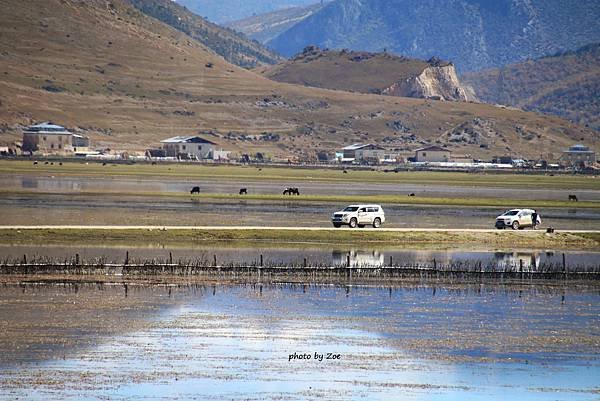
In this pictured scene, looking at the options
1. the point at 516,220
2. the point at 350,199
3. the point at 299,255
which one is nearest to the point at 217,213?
the point at 516,220

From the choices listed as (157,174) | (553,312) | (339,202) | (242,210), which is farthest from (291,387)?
(157,174)

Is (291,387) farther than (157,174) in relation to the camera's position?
No

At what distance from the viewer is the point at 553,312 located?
46.7m

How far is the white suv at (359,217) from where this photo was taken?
76.1m

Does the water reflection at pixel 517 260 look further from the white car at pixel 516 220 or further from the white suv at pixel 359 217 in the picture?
the white suv at pixel 359 217

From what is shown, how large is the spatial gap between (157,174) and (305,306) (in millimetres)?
124881

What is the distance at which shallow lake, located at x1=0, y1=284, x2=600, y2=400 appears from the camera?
3231 cm

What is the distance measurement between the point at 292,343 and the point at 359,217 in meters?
38.7

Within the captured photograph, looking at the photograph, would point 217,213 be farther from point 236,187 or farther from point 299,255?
point 236,187

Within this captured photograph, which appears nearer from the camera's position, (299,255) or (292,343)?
(292,343)

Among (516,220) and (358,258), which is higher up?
(516,220)

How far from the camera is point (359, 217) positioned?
3014 inches

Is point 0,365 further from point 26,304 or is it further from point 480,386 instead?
point 480,386

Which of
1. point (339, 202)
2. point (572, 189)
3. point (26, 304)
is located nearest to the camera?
point (26, 304)
